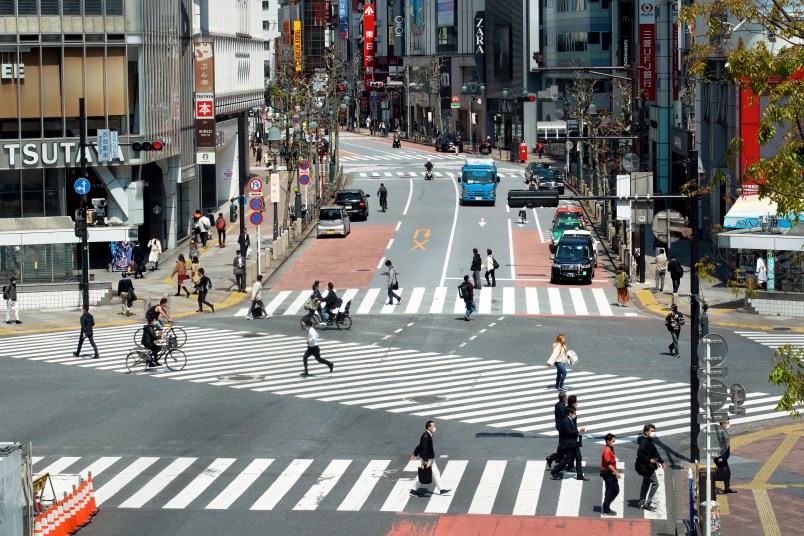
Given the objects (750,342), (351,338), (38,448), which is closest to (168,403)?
(38,448)

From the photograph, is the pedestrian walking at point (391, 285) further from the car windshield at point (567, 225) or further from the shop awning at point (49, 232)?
the car windshield at point (567, 225)

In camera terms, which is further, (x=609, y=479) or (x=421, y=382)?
(x=421, y=382)

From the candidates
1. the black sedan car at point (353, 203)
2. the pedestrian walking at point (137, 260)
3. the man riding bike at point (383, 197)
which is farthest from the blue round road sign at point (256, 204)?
the man riding bike at point (383, 197)

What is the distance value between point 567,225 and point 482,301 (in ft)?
56.6

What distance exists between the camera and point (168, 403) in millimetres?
34188

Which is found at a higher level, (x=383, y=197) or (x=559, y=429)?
(x=383, y=197)

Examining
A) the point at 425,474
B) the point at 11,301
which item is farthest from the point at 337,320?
the point at 425,474

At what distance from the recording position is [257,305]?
4888 centimetres

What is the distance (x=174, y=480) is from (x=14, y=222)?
30468 millimetres

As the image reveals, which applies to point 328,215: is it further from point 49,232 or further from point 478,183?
point 49,232

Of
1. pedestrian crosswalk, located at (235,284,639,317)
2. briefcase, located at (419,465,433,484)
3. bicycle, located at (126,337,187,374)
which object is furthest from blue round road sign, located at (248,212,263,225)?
briefcase, located at (419,465,433,484)

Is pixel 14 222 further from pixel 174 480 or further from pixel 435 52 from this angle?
pixel 435 52

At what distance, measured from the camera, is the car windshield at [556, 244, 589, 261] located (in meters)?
57.2

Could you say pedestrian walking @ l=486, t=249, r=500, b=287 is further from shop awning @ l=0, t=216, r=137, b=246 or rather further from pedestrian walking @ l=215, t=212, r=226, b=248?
pedestrian walking @ l=215, t=212, r=226, b=248
